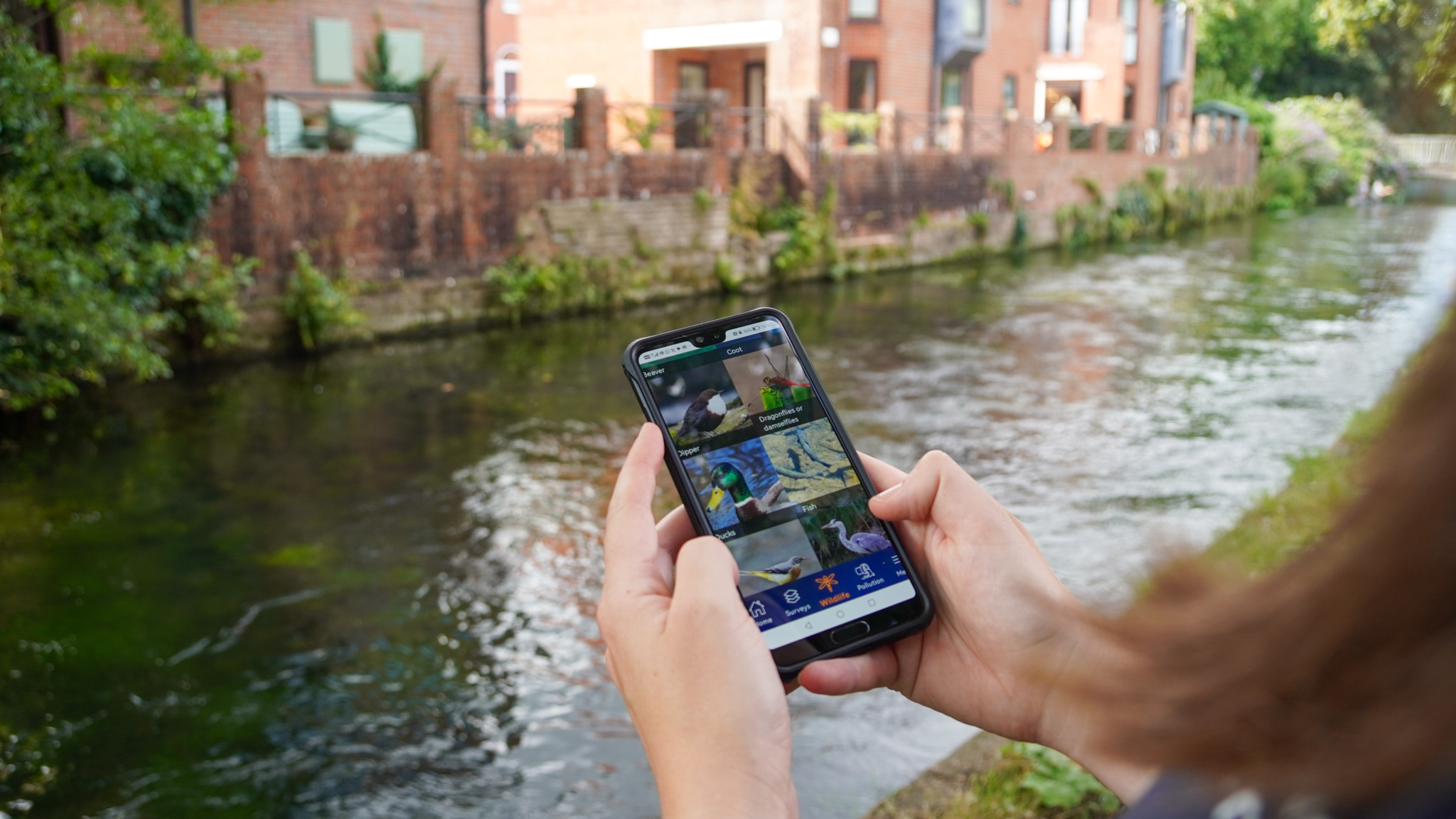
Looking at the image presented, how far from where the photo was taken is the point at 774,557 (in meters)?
1.92

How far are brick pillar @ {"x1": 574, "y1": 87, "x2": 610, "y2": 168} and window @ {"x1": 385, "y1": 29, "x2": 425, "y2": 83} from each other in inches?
188

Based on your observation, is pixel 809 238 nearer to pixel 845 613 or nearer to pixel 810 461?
pixel 810 461

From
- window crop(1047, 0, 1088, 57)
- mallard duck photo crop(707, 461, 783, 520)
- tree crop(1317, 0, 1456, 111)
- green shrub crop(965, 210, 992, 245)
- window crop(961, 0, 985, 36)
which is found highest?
window crop(1047, 0, 1088, 57)

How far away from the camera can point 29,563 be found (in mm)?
7207

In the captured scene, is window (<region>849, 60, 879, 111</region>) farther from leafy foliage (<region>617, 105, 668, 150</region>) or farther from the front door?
leafy foliage (<region>617, 105, 668, 150</region>)

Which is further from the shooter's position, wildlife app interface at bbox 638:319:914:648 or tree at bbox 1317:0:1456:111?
wildlife app interface at bbox 638:319:914:648

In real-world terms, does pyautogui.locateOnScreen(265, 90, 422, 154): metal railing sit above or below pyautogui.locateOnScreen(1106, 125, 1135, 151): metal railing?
below

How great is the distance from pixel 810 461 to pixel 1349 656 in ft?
4.22

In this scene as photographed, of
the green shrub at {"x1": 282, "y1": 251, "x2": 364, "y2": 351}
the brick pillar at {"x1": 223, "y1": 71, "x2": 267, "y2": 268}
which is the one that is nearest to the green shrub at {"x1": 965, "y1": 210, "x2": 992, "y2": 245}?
the green shrub at {"x1": 282, "y1": 251, "x2": 364, "y2": 351}

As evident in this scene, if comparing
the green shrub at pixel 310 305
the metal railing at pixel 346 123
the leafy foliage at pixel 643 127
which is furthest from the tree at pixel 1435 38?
the leafy foliage at pixel 643 127

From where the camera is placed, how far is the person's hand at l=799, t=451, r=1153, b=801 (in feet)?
5.53

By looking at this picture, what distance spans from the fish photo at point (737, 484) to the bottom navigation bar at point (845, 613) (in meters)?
0.19

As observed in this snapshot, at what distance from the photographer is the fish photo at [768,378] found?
2068mm

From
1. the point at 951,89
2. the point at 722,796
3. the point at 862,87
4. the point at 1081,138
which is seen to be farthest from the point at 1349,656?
the point at 951,89
